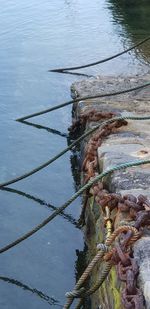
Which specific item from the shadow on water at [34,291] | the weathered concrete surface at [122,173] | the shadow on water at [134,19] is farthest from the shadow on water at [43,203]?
the shadow on water at [134,19]

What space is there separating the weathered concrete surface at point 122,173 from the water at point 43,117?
0.59 m

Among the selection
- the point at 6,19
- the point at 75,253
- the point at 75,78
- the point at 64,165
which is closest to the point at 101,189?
the point at 75,253

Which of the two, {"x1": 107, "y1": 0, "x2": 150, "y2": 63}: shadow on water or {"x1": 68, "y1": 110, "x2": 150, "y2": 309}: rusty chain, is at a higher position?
{"x1": 68, "y1": 110, "x2": 150, "y2": 309}: rusty chain

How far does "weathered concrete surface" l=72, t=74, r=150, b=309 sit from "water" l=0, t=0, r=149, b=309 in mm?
586

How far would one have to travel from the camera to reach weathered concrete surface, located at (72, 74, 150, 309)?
3.36 metres

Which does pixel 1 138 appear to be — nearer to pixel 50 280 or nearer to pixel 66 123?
pixel 66 123

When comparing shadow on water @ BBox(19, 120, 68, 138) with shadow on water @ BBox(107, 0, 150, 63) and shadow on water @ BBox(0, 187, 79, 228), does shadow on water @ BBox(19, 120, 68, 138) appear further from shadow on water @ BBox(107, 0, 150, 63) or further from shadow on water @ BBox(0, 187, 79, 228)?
shadow on water @ BBox(107, 0, 150, 63)

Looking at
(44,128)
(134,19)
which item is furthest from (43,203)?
(134,19)

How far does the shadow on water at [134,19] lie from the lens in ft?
44.6

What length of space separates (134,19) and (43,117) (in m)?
8.10

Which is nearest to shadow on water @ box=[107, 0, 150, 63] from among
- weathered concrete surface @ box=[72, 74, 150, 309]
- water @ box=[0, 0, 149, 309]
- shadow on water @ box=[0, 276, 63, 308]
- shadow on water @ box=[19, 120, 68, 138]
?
water @ box=[0, 0, 149, 309]

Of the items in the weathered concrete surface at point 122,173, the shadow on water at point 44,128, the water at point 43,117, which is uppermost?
the weathered concrete surface at point 122,173

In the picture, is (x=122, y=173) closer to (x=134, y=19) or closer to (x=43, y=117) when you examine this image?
(x=43, y=117)

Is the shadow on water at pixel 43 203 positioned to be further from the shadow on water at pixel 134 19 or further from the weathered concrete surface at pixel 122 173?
the shadow on water at pixel 134 19
